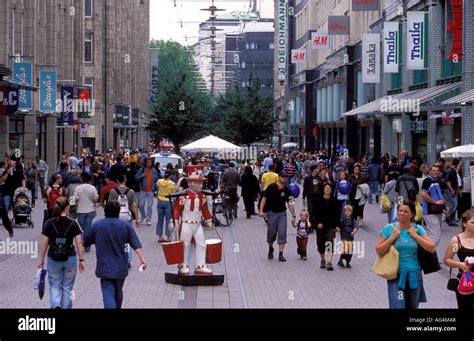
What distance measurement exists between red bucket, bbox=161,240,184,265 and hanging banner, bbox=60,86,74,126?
35725 millimetres

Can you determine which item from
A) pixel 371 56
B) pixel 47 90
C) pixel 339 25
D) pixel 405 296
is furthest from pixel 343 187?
pixel 339 25

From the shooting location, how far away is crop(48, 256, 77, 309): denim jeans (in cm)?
1229

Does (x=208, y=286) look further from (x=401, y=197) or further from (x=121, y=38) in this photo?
(x=121, y=38)

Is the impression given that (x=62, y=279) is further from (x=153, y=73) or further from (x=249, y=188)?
(x=153, y=73)

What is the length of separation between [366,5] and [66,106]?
13870 mm

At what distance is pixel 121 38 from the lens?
88.4m

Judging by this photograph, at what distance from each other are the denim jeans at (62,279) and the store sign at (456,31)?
24.9 metres

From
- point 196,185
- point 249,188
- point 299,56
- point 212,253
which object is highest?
point 299,56

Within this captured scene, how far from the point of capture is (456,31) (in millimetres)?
35500

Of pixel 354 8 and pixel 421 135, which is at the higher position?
pixel 354 8

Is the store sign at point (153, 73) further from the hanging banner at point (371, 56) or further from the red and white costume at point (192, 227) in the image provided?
the red and white costume at point (192, 227)

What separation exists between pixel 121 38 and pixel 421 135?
4766 cm

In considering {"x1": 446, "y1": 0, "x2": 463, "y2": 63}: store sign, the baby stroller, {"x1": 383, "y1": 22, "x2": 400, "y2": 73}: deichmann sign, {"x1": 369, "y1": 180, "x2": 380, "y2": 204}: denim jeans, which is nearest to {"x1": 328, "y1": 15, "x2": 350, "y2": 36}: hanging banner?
{"x1": 383, "y1": 22, "x2": 400, "y2": 73}: deichmann sign
